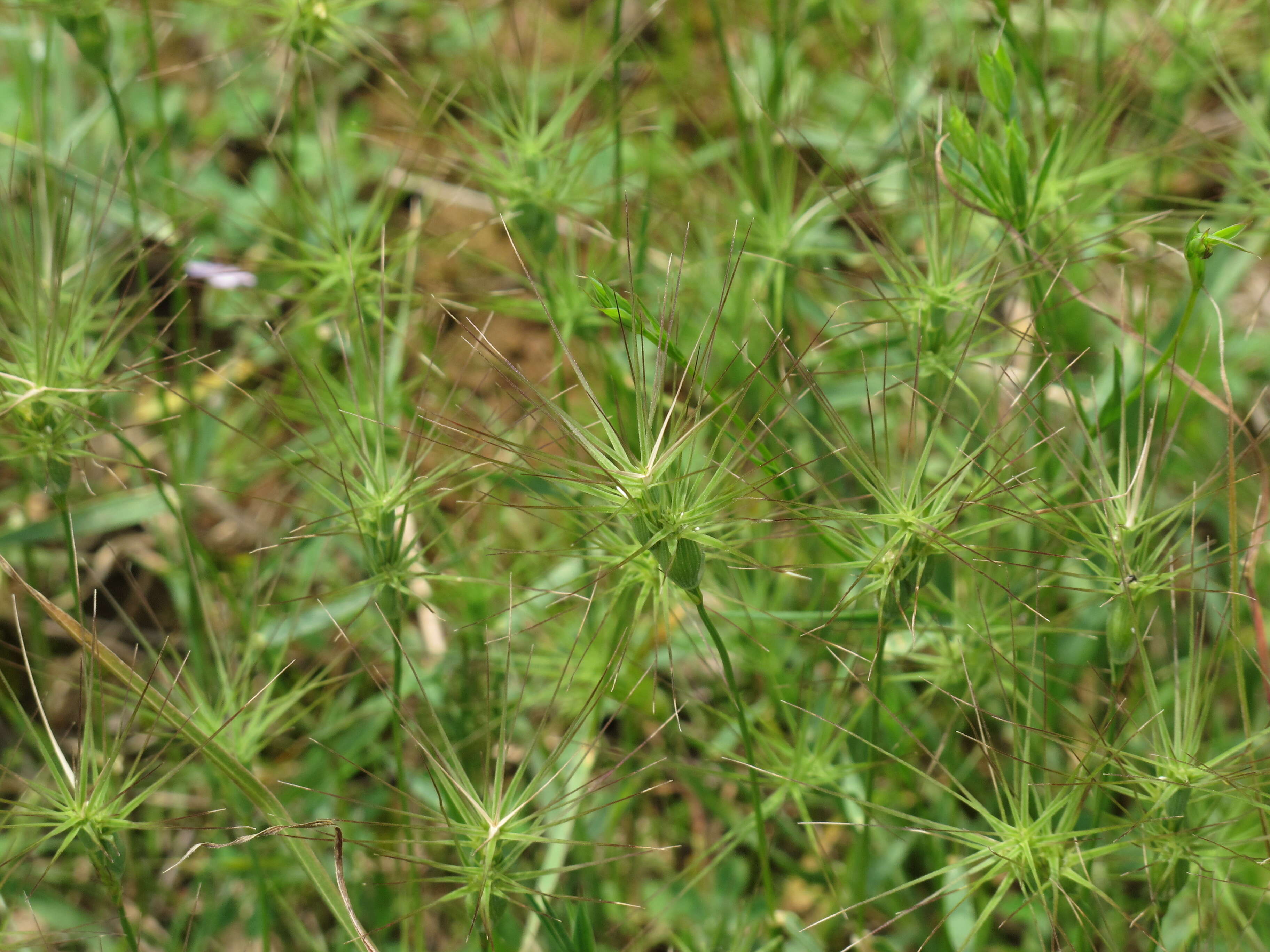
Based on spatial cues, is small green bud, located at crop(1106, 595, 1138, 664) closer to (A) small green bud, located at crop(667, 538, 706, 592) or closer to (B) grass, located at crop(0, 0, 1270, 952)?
(B) grass, located at crop(0, 0, 1270, 952)

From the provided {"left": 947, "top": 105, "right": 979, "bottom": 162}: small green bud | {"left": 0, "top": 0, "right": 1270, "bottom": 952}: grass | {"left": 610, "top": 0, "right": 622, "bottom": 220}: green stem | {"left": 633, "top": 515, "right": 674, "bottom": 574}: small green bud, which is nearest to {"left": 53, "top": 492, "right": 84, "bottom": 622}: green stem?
{"left": 0, "top": 0, "right": 1270, "bottom": 952}: grass

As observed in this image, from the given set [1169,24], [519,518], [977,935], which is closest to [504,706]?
[977,935]

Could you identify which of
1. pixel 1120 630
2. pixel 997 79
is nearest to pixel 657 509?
pixel 1120 630

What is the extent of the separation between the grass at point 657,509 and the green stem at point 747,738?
0.05 ft

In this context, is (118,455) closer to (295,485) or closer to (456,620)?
(295,485)

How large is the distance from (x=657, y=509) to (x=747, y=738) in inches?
8.1

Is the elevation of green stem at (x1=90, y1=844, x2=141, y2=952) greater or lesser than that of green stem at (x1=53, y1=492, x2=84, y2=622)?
lesser

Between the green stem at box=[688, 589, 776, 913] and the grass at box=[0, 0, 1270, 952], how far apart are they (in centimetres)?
1

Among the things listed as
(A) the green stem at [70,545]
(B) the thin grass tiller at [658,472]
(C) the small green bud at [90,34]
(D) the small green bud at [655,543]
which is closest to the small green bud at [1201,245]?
(B) the thin grass tiller at [658,472]

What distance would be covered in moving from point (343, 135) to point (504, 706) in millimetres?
1231

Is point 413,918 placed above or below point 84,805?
below

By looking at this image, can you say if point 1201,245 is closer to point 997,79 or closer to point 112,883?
point 997,79

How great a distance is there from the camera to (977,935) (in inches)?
40.1

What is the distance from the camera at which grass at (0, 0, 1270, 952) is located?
808mm
